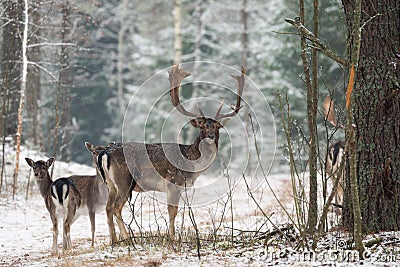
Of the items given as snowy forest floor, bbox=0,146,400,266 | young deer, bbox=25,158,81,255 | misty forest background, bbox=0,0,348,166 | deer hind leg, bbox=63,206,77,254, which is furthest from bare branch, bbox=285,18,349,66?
misty forest background, bbox=0,0,348,166

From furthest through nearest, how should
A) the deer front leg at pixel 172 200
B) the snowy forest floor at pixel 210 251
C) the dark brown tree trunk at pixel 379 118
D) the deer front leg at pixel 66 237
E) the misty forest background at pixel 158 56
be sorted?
1. the misty forest background at pixel 158 56
2. the deer front leg at pixel 172 200
3. the deer front leg at pixel 66 237
4. the dark brown tree trunk at pixel 379 118
5. the snowy forest floor at pixel 210 251

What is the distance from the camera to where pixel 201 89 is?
30453 millimetres

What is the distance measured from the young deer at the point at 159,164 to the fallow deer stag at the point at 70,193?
0.42 metres

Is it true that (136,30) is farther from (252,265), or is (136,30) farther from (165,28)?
(252,265)

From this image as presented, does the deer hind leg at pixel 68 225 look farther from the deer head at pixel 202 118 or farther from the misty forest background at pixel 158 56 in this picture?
the misty forest background at pixel 158 56

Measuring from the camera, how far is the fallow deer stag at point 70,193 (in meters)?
9.11

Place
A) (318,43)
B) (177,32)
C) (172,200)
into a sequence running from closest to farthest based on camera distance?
1. (318,43)
2. (172,200)
3. (177,32)

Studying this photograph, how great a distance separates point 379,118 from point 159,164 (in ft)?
12.0

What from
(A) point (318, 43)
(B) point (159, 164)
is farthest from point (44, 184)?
(A) point (318, 43)

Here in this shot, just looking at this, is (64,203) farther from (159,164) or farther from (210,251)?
(210,251)

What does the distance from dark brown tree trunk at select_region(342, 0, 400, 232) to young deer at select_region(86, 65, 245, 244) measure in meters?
2.65

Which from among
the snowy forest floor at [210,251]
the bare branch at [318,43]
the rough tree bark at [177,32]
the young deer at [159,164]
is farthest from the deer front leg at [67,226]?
the rough tree bark at [177,32]

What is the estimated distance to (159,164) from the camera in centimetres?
982

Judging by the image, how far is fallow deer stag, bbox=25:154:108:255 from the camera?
29.9 ft
